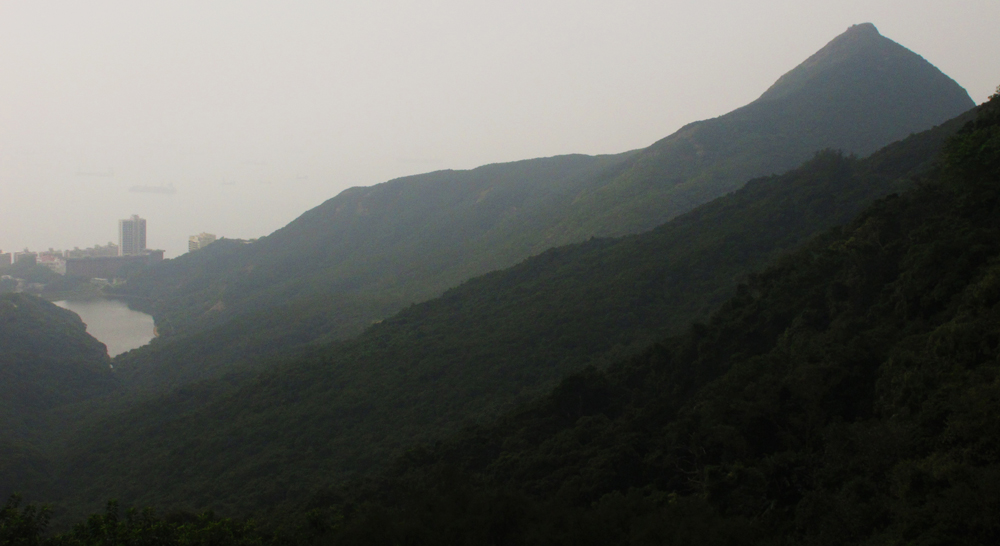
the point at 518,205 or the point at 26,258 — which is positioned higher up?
the point at 26,258

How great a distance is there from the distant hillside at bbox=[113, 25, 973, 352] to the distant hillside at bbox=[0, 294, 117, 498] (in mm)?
18973

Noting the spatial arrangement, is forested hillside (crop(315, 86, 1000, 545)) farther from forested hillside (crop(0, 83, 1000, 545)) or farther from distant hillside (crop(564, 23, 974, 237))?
distant hillside (crop(564, 23, 974, 237))

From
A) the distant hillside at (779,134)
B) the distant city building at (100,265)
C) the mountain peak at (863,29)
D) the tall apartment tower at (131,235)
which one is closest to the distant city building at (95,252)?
the tall apartment tower at (131,235)

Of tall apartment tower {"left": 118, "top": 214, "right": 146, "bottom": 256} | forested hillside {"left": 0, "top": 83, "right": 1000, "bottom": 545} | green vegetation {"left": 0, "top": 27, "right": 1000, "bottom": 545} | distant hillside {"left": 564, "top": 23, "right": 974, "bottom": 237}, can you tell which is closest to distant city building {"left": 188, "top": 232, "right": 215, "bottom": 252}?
tall apartment tower {"left": 118, "top": 214, "right": 146, "bottom": 256}

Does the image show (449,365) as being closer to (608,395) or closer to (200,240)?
(608,395)

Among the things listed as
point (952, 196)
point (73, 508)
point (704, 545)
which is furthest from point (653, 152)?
point (704, 545)

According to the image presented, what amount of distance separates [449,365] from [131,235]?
17173 centimetres

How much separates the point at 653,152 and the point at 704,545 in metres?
78.3

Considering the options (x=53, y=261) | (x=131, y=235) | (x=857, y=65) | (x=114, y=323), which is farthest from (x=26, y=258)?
(x=857, y=65)

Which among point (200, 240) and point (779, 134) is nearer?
point (779, 134)

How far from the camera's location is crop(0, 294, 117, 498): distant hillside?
49028mm

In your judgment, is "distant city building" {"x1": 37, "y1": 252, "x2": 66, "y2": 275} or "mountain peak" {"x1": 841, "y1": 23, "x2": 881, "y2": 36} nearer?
"mountain peak" {"x1": 841, "y1": 23, "x2": 881, "y2": 36}

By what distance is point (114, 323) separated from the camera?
4289 inches

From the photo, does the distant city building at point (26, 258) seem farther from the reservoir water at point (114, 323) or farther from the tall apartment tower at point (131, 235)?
the reservoir water at point (114, 323)
